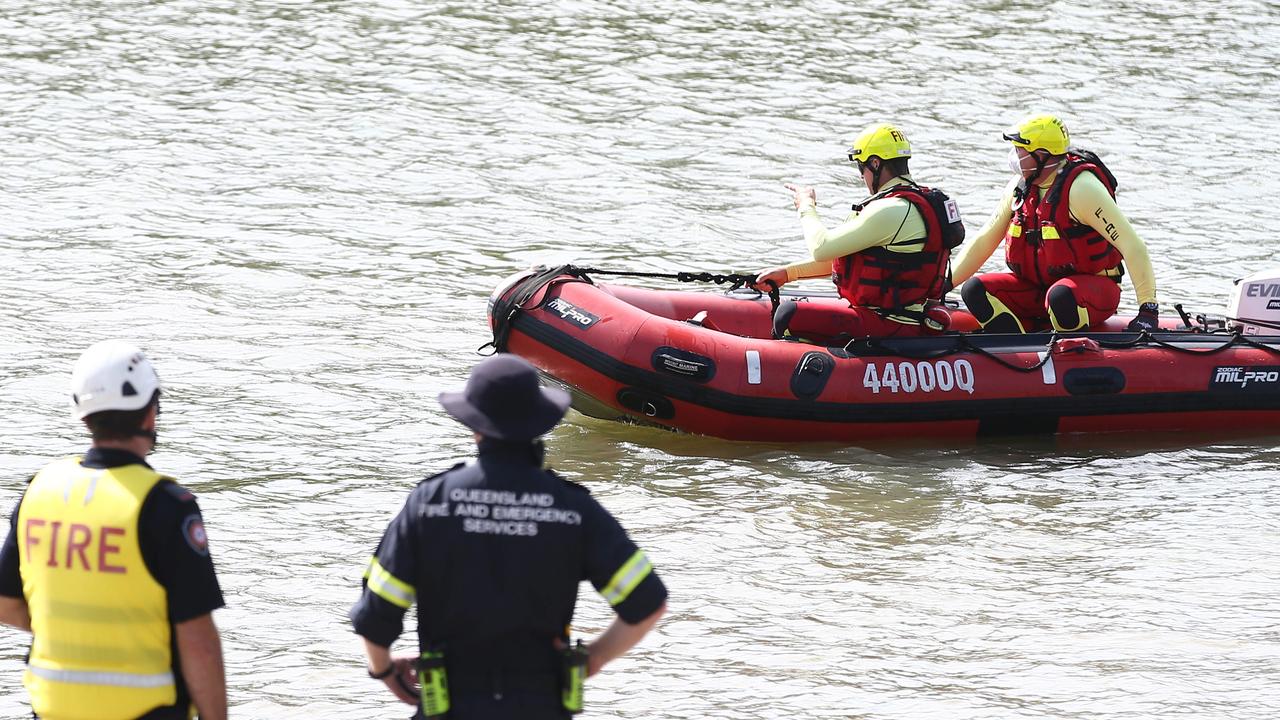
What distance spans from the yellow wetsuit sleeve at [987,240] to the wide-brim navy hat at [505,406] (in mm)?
4932

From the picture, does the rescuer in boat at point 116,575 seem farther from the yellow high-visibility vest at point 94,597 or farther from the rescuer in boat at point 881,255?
the rescuer in boat at point 881,255

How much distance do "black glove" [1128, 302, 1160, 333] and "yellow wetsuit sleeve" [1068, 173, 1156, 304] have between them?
23 centimetres

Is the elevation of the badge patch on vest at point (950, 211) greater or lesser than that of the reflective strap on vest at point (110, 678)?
greater

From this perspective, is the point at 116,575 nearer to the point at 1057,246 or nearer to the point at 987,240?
the point at 1057,246

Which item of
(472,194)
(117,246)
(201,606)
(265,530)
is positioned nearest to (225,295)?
(117,246)

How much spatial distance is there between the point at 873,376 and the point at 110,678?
450 centimetres

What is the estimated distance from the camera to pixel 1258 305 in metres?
Result: 7.54

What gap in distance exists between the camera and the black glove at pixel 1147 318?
23.9 ft

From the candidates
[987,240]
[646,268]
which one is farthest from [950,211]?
[646,268]

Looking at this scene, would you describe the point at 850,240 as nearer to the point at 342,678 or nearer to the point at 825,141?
the point at 342,678

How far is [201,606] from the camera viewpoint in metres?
2.87

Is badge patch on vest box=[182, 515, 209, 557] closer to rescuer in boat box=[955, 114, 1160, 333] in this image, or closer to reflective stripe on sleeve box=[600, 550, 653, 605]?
reflective stripe on sleeve box=[600, 550, 653, 605]

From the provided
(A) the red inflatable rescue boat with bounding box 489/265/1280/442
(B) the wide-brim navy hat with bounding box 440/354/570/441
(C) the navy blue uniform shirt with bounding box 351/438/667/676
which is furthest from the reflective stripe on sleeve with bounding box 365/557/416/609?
(A) the red inflatable rescue boat with bounding box 489/265/1280/442

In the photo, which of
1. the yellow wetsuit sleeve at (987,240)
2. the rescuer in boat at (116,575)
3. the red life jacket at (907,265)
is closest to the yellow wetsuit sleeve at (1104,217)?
the yellow wetsuit sleeve at (987,240)
